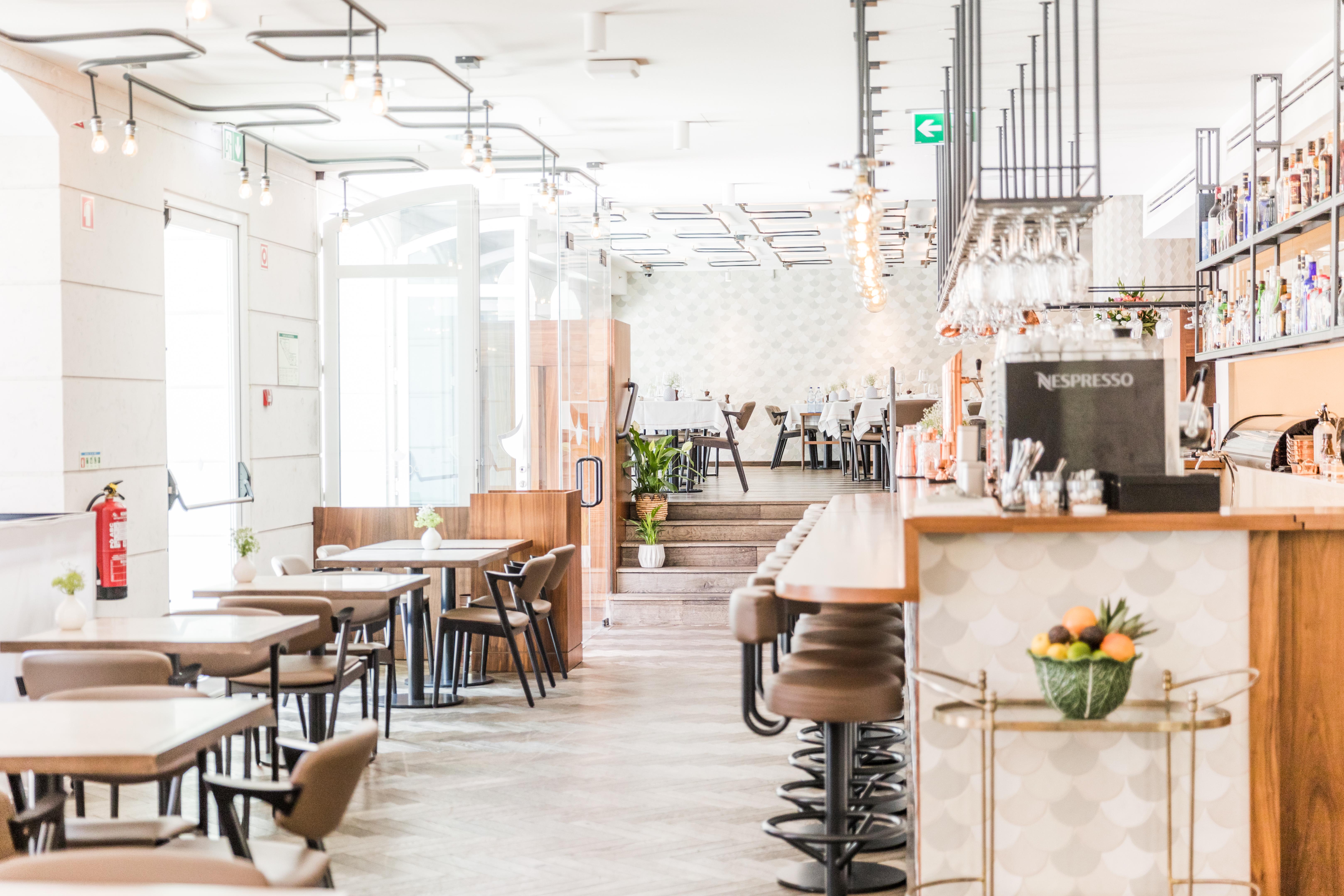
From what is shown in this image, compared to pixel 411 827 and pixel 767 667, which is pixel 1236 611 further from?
pixel 767 667

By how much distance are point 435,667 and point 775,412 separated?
11.6m

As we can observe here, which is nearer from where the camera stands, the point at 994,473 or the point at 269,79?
the point at 994,473

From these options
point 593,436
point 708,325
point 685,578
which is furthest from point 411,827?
point 708,325

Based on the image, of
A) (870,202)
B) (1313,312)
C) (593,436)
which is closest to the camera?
(870,202)

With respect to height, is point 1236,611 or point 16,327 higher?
point 16,327

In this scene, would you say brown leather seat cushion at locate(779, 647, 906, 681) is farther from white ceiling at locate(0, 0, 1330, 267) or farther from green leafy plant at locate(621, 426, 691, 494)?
green leafy plant at locate(621, 426, 691, 494)

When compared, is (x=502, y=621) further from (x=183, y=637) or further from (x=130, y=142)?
(x=130, y=142)

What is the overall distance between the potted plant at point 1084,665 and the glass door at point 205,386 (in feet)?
21.1

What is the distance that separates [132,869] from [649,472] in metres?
9.46

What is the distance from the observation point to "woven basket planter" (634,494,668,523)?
37.3 ft

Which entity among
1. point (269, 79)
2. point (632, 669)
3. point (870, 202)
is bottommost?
point (632, 669)

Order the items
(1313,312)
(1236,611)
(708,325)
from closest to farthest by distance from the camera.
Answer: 1. (1236,611)
2. (1313,312)
3. (708,325)

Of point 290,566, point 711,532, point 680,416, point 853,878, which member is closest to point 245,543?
point 290,566

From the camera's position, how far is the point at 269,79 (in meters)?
7.22
